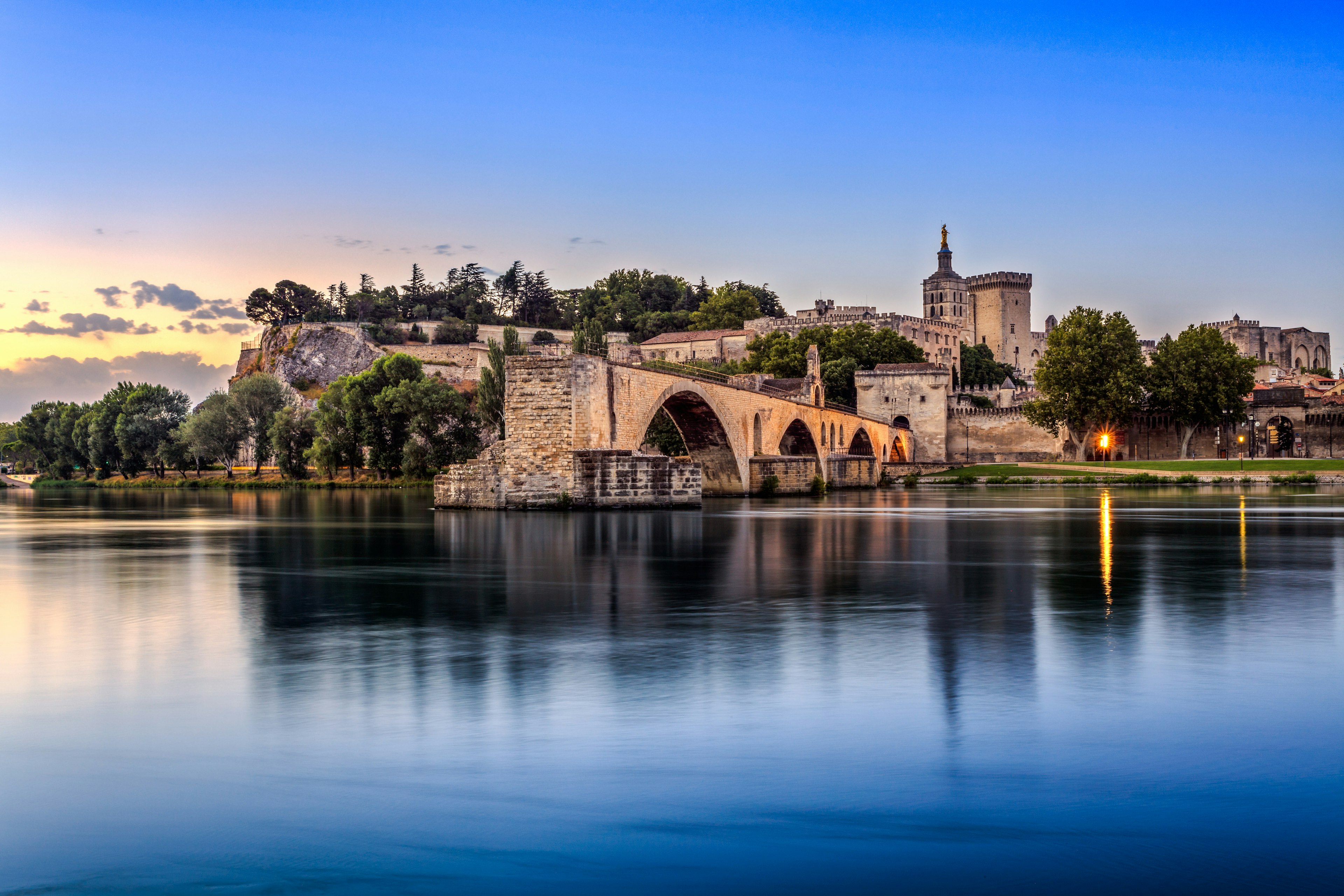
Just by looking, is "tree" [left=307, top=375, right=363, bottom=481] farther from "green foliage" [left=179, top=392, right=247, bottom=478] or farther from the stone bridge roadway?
the stone bridge roadway

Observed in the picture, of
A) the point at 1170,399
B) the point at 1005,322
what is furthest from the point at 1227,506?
the point at 1005,322

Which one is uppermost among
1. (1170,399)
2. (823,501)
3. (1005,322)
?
(1005,322)

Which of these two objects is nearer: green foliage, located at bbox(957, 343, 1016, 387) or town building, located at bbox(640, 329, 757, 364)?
green foliage, located at bbox(957, 343, 1016, 387)

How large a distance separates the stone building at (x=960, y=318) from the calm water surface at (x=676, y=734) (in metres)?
102

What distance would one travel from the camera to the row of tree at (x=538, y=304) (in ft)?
376

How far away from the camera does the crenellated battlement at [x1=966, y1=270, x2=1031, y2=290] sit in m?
127

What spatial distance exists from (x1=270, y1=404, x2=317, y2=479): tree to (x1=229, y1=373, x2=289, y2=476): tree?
2456 millimetres

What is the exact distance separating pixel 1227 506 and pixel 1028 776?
3076 centimetres

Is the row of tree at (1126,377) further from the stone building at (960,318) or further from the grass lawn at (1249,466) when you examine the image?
the stone building at (960,318)

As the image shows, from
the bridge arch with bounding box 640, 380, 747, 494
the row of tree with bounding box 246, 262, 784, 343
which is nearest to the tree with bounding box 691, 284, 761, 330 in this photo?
the row of tree with bounding box 246, 262, 784, 343

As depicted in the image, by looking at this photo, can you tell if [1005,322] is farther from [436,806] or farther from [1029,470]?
[436,806]

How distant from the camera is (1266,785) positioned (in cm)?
463

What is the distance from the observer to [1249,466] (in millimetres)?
55812

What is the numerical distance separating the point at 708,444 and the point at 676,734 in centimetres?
3662
